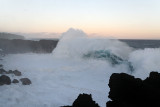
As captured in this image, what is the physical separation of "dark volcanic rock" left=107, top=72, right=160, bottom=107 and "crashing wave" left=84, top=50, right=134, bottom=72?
11.8 m

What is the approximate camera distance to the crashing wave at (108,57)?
17.9m

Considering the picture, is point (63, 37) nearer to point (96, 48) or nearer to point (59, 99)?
point (96, 48)

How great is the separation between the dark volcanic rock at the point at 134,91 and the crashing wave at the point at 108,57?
11844mm

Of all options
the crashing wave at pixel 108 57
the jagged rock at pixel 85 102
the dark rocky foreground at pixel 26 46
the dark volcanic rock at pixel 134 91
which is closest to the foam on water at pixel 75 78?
the crashing wave at pixel 108 57

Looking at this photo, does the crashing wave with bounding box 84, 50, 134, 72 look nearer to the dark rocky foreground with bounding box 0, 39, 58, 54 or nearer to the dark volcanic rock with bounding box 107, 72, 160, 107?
the dark volcanic rock with bounding box 107, 72, 160, 107

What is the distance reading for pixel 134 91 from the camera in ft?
14.1

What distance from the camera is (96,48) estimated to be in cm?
2366

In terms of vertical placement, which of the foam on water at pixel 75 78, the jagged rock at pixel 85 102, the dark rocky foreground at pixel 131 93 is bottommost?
the foam on water at pixel 75 78

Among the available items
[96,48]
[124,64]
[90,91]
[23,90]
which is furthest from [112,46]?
[23,90]

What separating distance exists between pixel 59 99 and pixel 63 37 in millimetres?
21137

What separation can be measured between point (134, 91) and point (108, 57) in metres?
15.9

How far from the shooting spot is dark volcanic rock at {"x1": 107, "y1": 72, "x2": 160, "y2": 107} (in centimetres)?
414

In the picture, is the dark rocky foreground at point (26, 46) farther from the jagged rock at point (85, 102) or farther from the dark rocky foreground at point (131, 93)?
the dark rocky foreground at point (131, 93)

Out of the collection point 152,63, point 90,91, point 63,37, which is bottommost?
point 90,91
